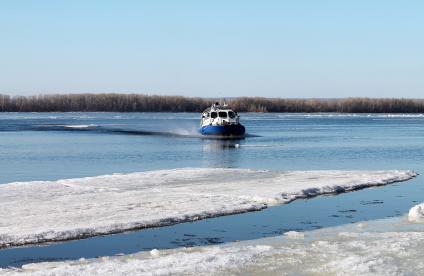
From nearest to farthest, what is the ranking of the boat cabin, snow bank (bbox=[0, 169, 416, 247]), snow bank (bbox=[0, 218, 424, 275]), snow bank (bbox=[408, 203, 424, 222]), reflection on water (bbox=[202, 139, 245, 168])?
snow bank (bbox=[0, 218, 424, 275]) < snow bank (bbox=[0, 169, 416, 247]) < snow bank (bbox=[408, 203, 424, 222]) < reflection on water (bbox=[202, 139, 245, 168]) < the boat cabin

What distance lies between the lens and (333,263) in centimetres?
1068

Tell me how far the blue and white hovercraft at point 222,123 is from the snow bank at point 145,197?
28.1 metres

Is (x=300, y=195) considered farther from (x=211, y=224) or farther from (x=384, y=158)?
(x=384, y=158)

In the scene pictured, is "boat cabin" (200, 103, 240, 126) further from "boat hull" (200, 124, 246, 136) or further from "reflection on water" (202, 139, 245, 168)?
"reflection on water" (202, 139, 245, 168)

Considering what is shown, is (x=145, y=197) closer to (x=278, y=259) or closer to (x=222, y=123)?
(x=278, y=259)

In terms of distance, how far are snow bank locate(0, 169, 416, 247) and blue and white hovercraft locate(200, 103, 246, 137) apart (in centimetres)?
2810

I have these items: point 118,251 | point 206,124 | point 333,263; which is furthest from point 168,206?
point 206,124

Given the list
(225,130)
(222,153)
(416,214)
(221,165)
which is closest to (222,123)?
(225,130)

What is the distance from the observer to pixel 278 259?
10930 millimetres

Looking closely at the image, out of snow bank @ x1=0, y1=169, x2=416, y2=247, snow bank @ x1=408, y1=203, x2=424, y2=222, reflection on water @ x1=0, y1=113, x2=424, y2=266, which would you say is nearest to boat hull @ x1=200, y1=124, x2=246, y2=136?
reflection on water @ x1=0, y1=113, x2=424, y2=266

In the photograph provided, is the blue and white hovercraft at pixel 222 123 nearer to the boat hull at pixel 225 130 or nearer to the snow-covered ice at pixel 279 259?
the boat hull at pixel 225 130

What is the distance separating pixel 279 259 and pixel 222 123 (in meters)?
41.6

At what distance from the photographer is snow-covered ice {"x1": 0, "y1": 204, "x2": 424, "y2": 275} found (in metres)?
10.2

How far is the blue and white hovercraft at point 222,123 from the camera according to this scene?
172ft
